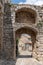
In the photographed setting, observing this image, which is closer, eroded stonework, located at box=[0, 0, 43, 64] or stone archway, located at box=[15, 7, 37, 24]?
eroded stonework, located at box=[0, 0, 43, 64]

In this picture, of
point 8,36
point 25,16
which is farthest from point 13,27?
point 25,16

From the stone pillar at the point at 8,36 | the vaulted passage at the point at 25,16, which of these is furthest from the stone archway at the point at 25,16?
the stone pillar at the point at 8,36

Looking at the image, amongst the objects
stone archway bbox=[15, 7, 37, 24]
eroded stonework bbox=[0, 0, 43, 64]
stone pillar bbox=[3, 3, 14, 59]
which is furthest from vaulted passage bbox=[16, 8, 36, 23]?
stone pillar bbox=[3, 3, 14, 59]

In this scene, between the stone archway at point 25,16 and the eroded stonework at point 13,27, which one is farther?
the stone archway at point 25,16

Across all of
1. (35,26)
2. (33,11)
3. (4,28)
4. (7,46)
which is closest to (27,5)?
(33,11)

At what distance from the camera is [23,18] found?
49.3 feet

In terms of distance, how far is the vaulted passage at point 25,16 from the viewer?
14.9m

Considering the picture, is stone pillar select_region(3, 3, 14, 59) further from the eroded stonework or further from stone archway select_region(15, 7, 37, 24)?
stone archway select_region(15, 7, 37, 24)

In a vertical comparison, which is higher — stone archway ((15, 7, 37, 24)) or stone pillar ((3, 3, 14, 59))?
stone archway ((15, 7, 37, 24))

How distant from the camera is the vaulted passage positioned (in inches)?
587

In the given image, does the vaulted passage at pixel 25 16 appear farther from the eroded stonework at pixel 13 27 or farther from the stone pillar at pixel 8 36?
the stone pillar at pixel 8 36

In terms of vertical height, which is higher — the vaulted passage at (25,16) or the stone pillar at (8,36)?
the vaulted passage at (25,16)

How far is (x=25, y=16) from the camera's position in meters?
15.1

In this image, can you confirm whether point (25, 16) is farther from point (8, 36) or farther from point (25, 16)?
point (8, 36)
